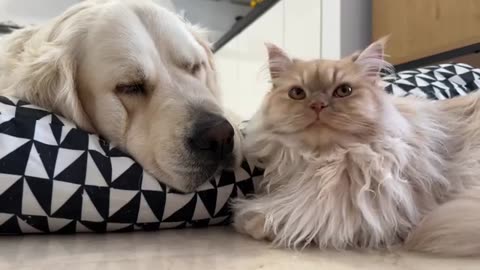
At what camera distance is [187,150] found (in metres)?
1.08

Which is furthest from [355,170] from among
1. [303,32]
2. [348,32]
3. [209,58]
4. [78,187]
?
[303,32]

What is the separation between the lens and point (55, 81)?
1.21 m

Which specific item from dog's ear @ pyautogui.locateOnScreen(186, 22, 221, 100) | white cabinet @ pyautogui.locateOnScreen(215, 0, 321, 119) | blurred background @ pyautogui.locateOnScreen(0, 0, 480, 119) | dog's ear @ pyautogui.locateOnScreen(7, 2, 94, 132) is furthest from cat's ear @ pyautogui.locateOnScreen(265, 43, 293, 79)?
white cabinet @ pyautogui.locateOnScreen(215, 0, 321, 119)

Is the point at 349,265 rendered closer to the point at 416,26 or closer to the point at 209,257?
the point at 209,257

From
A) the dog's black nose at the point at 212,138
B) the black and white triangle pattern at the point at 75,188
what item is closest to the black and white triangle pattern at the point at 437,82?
the dog's black nose at the point at 212,138

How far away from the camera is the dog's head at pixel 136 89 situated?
3.59 feet

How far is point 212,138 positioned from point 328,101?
27 cm

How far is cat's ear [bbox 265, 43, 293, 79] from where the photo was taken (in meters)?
1.13

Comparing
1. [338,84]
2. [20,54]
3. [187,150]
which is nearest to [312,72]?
[338,84]

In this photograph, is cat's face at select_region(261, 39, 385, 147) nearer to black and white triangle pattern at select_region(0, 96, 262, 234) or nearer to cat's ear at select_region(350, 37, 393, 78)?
cat's ear at select_region(350, 37, 393, 78)

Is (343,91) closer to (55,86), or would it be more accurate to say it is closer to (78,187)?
(78,187)

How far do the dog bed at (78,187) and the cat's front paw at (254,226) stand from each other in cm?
7

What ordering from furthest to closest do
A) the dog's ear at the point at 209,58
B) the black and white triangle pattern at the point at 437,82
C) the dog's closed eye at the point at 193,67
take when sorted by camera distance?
the black and white triangle pattern at the point at 437,82 < the dog's ear at the point at 209,58 < the dog's closed eye at the point at 193,67

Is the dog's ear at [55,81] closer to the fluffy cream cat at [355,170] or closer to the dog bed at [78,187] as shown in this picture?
the dog bed at [78,187]
